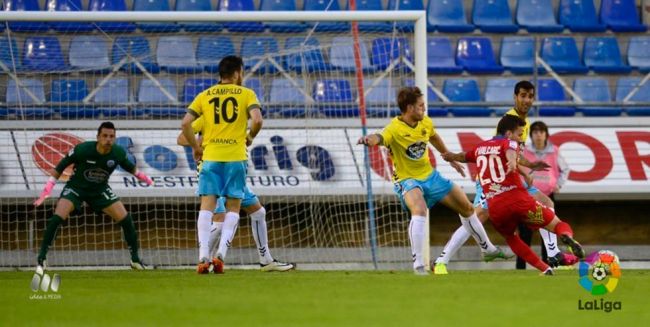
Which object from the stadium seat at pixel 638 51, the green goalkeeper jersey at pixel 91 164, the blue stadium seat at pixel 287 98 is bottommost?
the green goalkeeper jersey at pixel 91 164

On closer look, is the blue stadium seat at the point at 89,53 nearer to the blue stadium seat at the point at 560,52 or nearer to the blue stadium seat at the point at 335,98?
the blue stadium seat at the point at 335,98

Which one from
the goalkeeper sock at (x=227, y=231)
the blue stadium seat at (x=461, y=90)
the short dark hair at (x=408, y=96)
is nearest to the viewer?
the short dark hair at (x=408, y=96)

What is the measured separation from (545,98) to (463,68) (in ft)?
4.56

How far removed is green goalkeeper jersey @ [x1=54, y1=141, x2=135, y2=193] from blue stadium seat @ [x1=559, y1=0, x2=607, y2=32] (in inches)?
364

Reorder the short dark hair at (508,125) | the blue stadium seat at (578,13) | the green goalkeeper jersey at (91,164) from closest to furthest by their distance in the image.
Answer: the short dark hair at (508,125), the green goalkeeper jersey at (91,164), the blue stadium seat at (578,13)

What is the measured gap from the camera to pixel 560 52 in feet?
64.9

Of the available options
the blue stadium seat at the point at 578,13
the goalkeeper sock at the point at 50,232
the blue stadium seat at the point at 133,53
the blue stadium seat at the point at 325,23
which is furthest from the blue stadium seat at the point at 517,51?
the goalkeeper sock at the point at 50,232

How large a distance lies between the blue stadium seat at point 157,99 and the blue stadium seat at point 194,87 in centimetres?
14

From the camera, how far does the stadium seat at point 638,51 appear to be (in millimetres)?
19891

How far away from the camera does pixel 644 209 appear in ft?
57.5

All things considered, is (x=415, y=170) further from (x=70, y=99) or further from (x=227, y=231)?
(x=70, y=99)

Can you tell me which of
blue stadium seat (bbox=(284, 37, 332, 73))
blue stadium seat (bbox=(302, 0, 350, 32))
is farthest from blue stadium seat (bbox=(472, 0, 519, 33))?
blue stadium seat (bbox=(284, 37, 332, 73))

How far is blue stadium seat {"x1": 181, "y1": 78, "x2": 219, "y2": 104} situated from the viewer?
54.6ft

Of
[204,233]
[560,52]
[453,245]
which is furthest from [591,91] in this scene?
[204,233]
